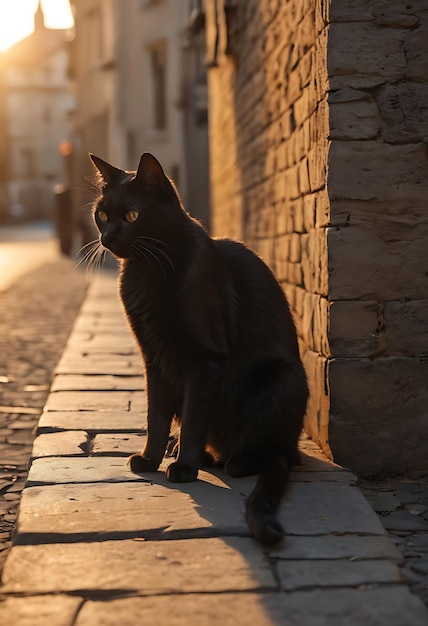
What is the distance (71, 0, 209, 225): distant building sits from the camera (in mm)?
18453

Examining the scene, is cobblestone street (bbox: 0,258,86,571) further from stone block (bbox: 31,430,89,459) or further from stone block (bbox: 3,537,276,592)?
stone block (bbox: 3,537,276,592)

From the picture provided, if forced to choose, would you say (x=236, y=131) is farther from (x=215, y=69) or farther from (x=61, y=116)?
(x=61, y=116)

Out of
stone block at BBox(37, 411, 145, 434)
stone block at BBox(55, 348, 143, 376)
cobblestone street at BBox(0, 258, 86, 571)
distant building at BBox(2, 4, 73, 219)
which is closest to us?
cobblestone street at BBox(0, 258, 86, 571)

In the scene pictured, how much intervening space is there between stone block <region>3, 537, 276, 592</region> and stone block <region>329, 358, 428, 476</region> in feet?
3.70

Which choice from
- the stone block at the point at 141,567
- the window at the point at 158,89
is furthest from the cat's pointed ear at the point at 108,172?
the window at the point at 158,89

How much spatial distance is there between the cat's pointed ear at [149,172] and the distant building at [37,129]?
170 ft

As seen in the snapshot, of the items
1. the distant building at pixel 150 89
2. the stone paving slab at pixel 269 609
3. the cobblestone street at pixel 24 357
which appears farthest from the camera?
the distant building at pixel 150 89

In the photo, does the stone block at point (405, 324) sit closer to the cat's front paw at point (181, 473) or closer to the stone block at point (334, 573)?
the cat's front paw at point (181, 473)

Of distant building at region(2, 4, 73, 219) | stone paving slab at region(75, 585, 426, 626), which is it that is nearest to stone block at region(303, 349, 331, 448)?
stone paving slab at region(75, 585, 426, 626)

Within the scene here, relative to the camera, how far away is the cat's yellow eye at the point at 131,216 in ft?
10.7

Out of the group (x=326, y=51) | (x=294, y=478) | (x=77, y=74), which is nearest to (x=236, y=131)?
(x=326, y=51)

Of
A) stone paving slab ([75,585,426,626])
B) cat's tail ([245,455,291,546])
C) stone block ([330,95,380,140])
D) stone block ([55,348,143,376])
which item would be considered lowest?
stone block ([55,348,143,376])

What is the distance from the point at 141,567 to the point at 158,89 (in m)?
18.6

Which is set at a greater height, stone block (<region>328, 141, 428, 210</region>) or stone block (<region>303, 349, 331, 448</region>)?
stone block (<region>328, 141, 428, 210</region>)
